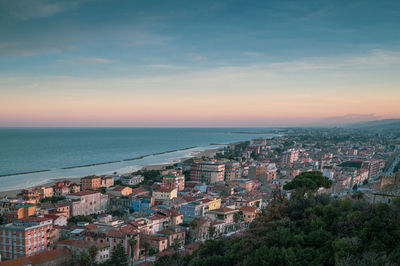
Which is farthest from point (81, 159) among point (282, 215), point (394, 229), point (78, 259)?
point (394, 229)

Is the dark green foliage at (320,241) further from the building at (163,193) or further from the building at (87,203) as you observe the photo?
the building at (163,193)

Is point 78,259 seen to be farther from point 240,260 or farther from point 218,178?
point 218,178

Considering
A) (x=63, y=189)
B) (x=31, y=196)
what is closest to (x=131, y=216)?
(x=31, y=196)

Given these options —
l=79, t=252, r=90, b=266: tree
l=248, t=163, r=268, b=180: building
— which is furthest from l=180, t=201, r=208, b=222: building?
l=248, t=163, r=268, b=180: building

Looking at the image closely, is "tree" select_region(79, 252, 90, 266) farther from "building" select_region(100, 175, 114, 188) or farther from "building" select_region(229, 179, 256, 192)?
"building" select_region(229, 179, 256, 192)

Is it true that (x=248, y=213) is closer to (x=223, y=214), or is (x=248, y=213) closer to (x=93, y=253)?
(x=223, y=214)

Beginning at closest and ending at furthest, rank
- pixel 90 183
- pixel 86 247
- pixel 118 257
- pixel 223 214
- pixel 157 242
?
1. pixel 118 257
2. pixel 86 247
3. pixel 157 242
4. pixel 223 214
5. pixel 90 183
